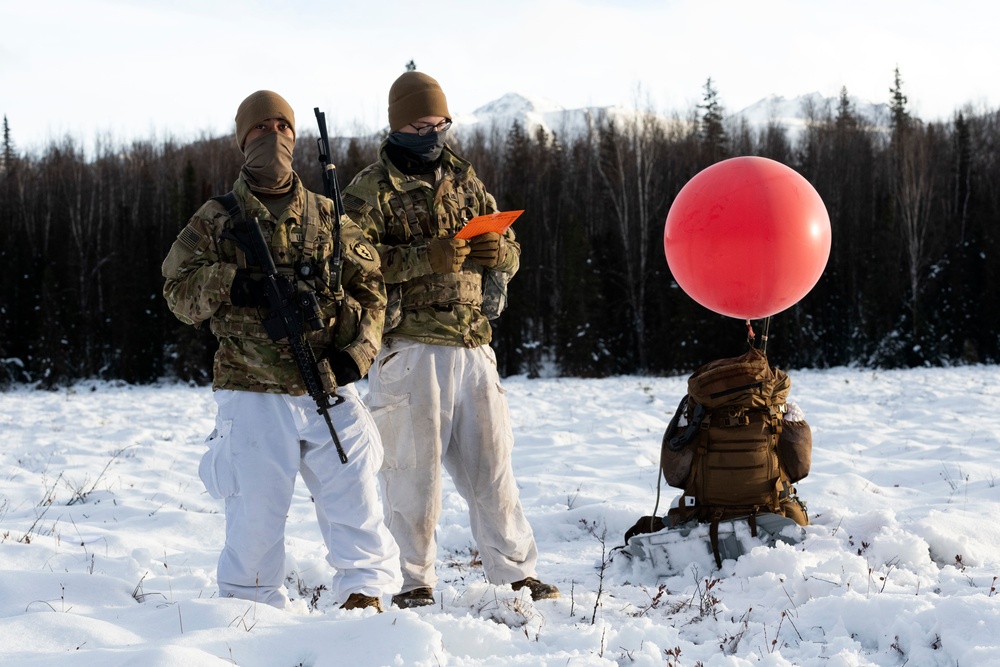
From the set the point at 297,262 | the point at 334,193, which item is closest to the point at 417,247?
the point at 334,193

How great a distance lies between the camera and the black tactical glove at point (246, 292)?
3.30 metres

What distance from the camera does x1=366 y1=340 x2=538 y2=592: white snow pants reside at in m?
3.81

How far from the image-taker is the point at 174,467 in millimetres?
7828

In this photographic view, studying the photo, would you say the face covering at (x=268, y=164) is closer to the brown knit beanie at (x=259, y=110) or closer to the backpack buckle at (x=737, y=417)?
the brown knit beanie at (x=259, y=110)

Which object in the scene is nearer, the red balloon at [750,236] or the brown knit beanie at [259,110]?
the brown knit beanie at [259,110]

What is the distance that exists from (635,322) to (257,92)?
24.3 m

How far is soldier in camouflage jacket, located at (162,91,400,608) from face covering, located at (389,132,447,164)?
56 cm

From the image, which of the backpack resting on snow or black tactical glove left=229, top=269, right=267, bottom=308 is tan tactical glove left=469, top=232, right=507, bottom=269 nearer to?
black tactical glove left=229, top=269, right=267, bottom=308

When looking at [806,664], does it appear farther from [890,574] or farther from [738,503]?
[738,503]

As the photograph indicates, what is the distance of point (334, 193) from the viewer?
355 centimetres

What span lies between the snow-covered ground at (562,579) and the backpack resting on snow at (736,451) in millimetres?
295

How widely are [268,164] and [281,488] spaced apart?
1353 millimetres

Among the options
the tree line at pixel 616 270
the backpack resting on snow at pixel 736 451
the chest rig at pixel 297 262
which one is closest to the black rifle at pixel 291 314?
the chest rig at pixel 297 262

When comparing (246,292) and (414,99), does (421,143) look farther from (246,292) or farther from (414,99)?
(246,292)
